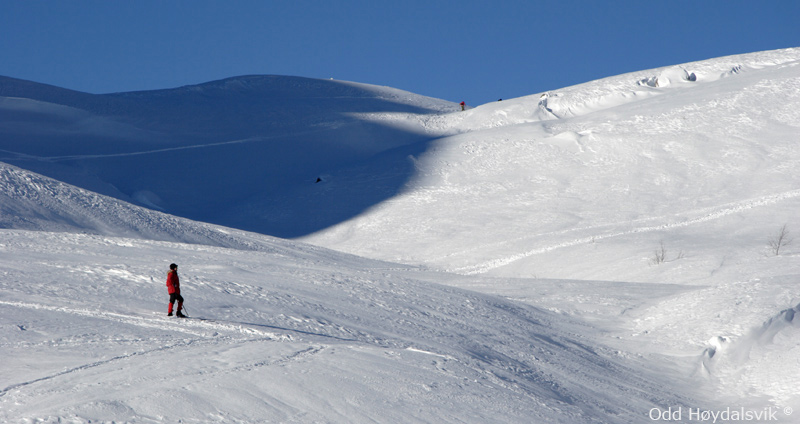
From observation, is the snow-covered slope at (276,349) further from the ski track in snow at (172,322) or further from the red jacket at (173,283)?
the red jacket at (173,283)

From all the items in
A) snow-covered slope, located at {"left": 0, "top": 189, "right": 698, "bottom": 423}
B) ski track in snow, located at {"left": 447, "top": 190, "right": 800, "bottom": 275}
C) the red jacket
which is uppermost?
ski track in snow, located at {"left": 447, "top": 190, "right": 800, "bottom": 275}

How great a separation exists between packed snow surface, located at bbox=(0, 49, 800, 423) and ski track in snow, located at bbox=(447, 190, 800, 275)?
0.15m

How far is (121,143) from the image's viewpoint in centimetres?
4450

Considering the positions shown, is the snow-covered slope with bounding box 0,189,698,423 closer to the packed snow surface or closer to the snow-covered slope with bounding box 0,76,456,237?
the packed snow surface

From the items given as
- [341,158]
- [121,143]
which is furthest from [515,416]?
[121,143]

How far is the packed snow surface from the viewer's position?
961 cm

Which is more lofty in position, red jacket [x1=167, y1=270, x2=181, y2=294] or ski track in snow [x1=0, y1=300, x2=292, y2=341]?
red jacket [x1=167, y1=270, x2=181, y2=294]

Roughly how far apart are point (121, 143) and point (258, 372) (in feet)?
126

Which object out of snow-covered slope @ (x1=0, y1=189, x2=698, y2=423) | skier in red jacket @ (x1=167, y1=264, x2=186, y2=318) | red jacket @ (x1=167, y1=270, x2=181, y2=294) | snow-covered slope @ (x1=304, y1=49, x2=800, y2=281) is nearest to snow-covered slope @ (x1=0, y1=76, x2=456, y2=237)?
snow-covered slope @ (x1=304, y1=49, x2=800, y2=281)

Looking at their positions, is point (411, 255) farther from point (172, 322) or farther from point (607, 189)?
point (172, 322)

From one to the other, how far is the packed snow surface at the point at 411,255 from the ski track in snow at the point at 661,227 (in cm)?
15

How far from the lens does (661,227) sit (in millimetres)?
28219

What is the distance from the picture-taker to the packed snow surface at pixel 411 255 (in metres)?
9.61

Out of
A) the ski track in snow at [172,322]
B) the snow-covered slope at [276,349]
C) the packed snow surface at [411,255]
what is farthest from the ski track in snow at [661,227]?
the ski track in snow at [172,322]
